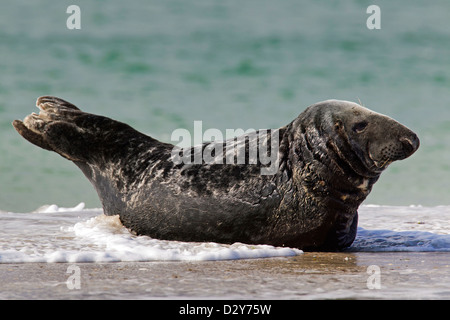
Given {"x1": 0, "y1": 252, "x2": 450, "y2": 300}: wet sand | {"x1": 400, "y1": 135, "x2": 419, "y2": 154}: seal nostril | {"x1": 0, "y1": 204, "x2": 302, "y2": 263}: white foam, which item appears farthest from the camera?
{"x1": 400, "y1": 135, "x2": 419, "y2": 154}: seal nostril

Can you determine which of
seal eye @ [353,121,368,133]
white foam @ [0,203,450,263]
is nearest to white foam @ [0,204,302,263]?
white foam @ [0,203,450,263]

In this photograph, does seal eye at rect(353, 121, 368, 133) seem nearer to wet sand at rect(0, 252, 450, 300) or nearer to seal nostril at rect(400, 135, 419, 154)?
seal nostril at rect(400, 135, 419, 154)

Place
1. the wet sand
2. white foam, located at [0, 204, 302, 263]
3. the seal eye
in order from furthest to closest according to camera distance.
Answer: the seal eye
white foam, located at [0, 204, 302, 263]
the wet sand

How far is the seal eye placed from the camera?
6.14m

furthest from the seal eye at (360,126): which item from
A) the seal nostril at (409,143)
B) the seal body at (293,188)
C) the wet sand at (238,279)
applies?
the wet sand at (238,279)

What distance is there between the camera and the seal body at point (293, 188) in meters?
6.15

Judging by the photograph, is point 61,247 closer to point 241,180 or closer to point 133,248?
point 133,248

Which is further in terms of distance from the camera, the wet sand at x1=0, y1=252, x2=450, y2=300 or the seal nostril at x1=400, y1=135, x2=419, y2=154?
the seal nostril at x1=400, y1=135, x2=419, y2=154

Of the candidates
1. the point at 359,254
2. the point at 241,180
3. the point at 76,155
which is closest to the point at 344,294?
the point at 359,254

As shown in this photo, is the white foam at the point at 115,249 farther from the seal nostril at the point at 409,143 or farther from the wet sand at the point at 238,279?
the seal nostril at the point at 409,143

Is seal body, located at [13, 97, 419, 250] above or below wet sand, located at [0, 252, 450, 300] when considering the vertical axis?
above

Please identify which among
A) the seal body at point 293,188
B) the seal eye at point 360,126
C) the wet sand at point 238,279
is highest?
the seal eye at point 360,126

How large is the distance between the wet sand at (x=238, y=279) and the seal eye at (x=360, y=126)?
52.6 inches

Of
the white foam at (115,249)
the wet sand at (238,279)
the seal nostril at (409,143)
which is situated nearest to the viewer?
the wet sand at (238,279)
